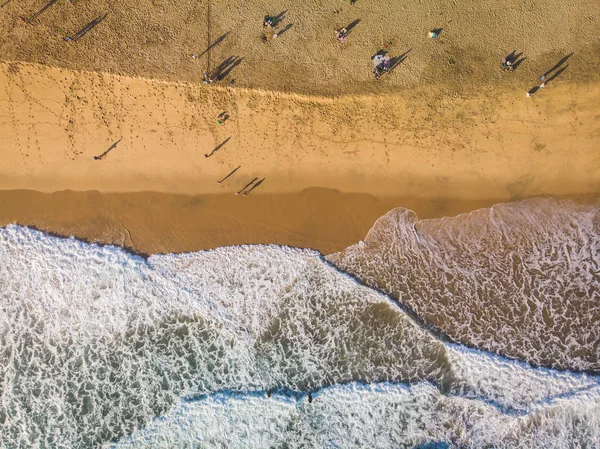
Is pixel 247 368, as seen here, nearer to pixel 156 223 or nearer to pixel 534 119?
pixel 156 223

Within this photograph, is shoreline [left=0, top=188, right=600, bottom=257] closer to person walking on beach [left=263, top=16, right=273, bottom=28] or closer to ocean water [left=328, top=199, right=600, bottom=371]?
ocean water [left=328, top=199, right=600, bottom=371]

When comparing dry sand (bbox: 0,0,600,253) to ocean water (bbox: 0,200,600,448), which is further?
dry sand (bbox: 0,0,600,253)

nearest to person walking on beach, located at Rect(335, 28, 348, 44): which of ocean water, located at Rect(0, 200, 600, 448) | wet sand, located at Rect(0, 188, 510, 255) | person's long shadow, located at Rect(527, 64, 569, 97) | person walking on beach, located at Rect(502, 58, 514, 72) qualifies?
wet sand, located at Rect(0, 188, 510, 255)

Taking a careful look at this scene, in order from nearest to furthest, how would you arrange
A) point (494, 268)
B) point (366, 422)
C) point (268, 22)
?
point (366, 422), point (268, 22), point (494, 268)

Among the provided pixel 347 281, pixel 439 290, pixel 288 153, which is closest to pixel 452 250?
pixel 439 290

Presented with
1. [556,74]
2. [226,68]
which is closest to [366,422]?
[226,68]

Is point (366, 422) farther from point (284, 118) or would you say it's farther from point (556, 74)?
point (556, 74)

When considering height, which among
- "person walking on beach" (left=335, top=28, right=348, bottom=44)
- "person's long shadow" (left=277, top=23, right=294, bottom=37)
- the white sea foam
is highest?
"person's long shadow" (left=277, top=23, right=294, bottom=37)
